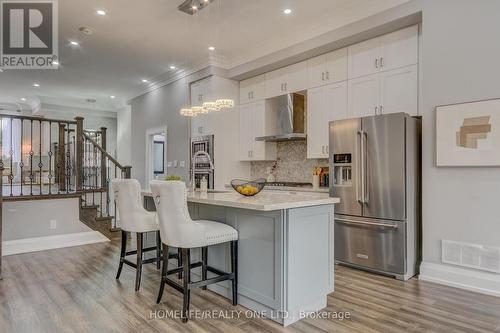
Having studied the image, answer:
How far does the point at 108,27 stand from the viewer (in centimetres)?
460

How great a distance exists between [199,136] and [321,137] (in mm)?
2441

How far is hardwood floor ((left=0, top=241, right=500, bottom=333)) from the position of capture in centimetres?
246

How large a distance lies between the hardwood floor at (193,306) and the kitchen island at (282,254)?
0.13 m

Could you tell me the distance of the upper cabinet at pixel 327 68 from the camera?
4523 millimetres

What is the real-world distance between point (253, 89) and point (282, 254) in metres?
4.07

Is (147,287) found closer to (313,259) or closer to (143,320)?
(143,320)

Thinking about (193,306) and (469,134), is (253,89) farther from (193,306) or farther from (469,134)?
(193,306)

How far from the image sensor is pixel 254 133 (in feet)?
19.1

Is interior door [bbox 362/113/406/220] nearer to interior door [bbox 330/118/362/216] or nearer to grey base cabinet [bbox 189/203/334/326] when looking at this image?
interior door [bbox 330/118/362/216]

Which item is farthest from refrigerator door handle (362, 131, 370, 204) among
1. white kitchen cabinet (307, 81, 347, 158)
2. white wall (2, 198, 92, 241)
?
white wall (2, 198, 92, 241)

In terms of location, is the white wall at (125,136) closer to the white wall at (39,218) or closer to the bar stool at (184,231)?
the white wall at (39,218)

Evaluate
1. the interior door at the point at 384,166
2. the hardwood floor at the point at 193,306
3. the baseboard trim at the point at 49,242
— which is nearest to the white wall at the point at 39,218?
the baseboard trim at the point at 49,242

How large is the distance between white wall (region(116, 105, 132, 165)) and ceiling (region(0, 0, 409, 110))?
2.07m

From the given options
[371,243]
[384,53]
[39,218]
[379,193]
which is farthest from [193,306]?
[384,53]
